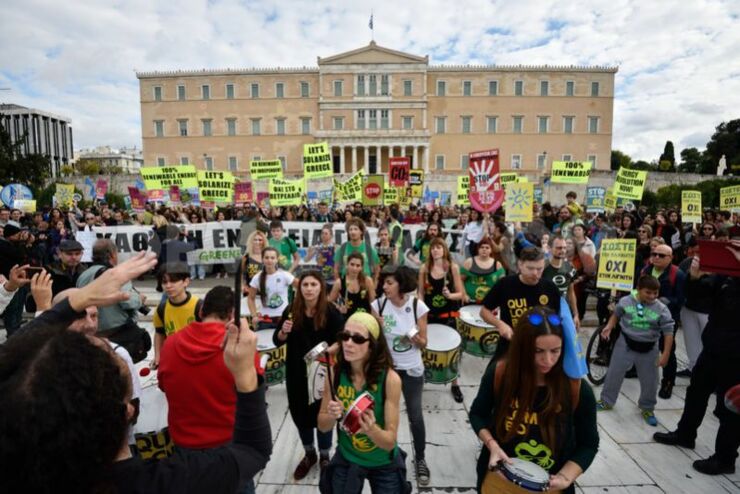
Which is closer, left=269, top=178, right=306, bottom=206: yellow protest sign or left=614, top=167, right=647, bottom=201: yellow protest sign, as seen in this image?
left=614, top=167, right=647, bottom=201: yellow protest sign

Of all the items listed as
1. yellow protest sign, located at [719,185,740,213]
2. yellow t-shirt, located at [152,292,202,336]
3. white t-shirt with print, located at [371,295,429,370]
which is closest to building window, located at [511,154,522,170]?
yellow protest sign, located at [719,185,740,213]

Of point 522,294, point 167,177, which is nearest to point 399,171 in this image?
point 167,177

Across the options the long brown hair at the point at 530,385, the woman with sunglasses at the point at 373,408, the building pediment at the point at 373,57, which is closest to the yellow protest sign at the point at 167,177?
the woman with sunglasses at the point at 373,408

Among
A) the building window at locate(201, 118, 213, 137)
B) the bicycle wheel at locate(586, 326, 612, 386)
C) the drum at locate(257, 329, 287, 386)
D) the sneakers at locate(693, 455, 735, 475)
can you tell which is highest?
the building window at locate(201, 118, 213, 137)

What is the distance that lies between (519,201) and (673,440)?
15.4 ft

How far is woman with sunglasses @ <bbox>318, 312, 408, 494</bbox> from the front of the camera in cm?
222

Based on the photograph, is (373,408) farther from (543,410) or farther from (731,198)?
(731,198)

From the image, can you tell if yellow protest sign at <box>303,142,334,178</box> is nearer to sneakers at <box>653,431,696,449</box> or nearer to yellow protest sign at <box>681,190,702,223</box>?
yellow protest sign at <box>681,190,702,223</box>

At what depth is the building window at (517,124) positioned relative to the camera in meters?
52.0

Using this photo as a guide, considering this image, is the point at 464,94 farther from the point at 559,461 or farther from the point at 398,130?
the point at 559,461

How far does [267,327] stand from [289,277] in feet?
1.88

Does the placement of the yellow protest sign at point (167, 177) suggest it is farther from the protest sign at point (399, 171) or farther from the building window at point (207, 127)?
the building window at point (207, 127)

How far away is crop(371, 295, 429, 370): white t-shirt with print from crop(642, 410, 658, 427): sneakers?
248cm

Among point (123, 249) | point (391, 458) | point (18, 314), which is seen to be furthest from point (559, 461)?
point (123, 249)
